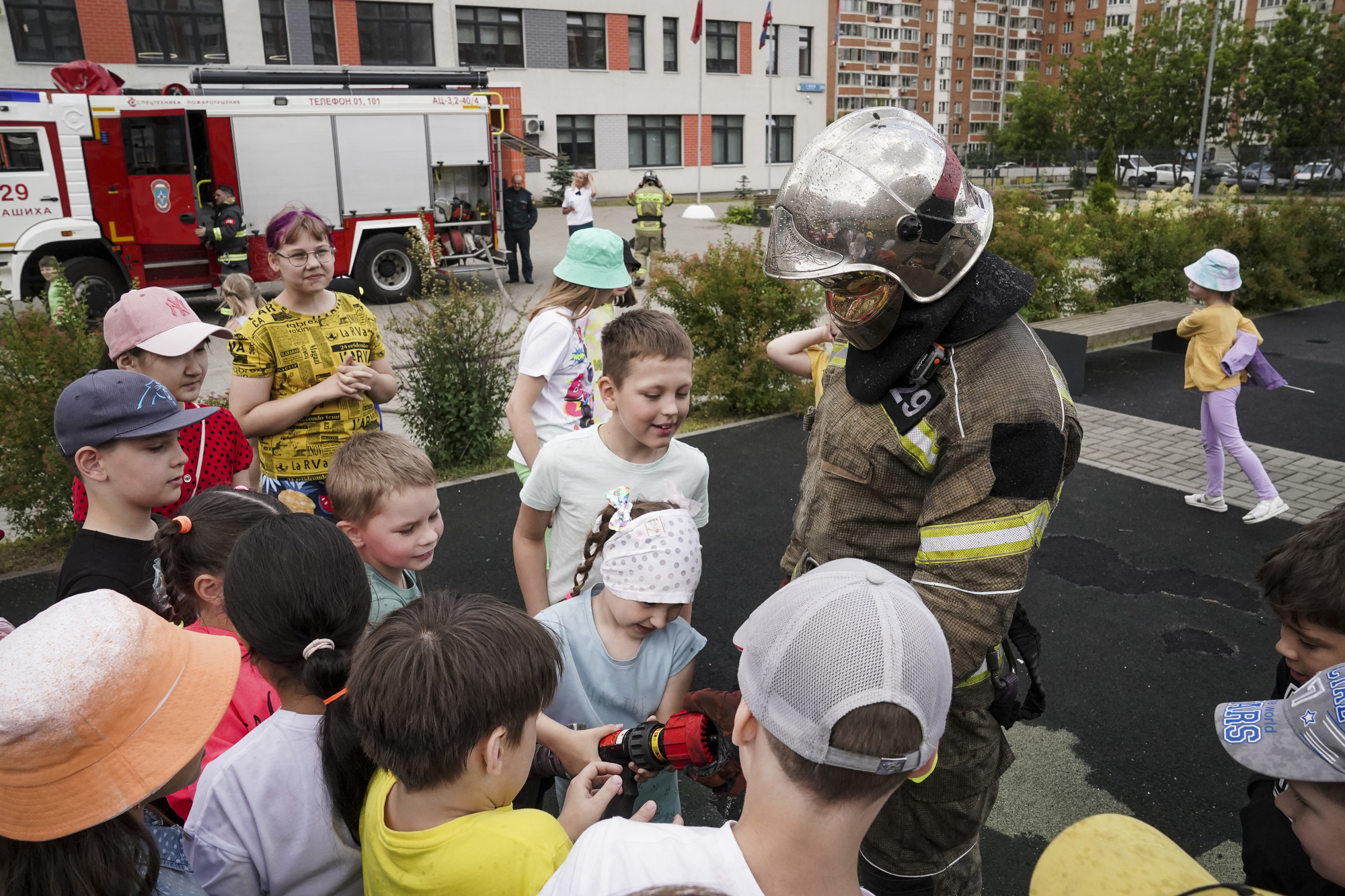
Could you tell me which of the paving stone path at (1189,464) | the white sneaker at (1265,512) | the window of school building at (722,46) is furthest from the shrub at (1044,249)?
the window of school building at (722,46)

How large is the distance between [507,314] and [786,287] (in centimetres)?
662

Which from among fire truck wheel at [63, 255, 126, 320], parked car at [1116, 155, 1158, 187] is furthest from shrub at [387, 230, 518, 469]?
parked car at [1116, 155, 1158, 187]

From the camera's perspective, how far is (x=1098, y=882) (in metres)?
1.24

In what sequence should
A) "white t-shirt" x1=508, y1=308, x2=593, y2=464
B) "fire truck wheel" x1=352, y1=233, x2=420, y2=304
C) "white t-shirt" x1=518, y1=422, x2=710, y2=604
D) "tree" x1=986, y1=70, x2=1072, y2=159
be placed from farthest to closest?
1. "tree" x1=986, y1=70, x2=1072, y2=159
2. "fire truck wheel" x1=352, y1=233, x2=420, y2=304
3. "white t-shirt" x1=508, y1=308, x2=593, y2=464
4. "white t-shirt" x1=518, y1=422, x2=710, y2=604

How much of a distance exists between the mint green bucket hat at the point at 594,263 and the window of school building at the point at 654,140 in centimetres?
3692

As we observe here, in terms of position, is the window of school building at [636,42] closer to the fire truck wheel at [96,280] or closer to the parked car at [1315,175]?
the parked car at [1315,175]

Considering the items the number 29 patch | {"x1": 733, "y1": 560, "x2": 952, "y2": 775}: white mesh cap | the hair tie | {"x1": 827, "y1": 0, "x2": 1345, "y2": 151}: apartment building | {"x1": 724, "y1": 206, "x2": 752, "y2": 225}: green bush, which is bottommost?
{"x1": 724, "y1": 206, "x2": 752, "y2": 225}: green bush

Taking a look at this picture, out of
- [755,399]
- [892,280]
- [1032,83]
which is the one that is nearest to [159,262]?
[755,399]

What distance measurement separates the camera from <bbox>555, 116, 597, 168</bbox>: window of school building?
3750cm

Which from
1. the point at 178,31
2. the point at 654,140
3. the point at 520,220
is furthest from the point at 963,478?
the point at 654,140

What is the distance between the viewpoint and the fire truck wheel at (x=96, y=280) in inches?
513

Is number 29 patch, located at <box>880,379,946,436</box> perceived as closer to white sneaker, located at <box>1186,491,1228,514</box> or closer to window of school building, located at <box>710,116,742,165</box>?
white sneaker, located at <box>1186,491,1228,514</box>

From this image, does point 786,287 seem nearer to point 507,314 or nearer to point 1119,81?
point 507,314

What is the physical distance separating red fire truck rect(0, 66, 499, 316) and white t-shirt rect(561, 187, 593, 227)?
1.41 meters
